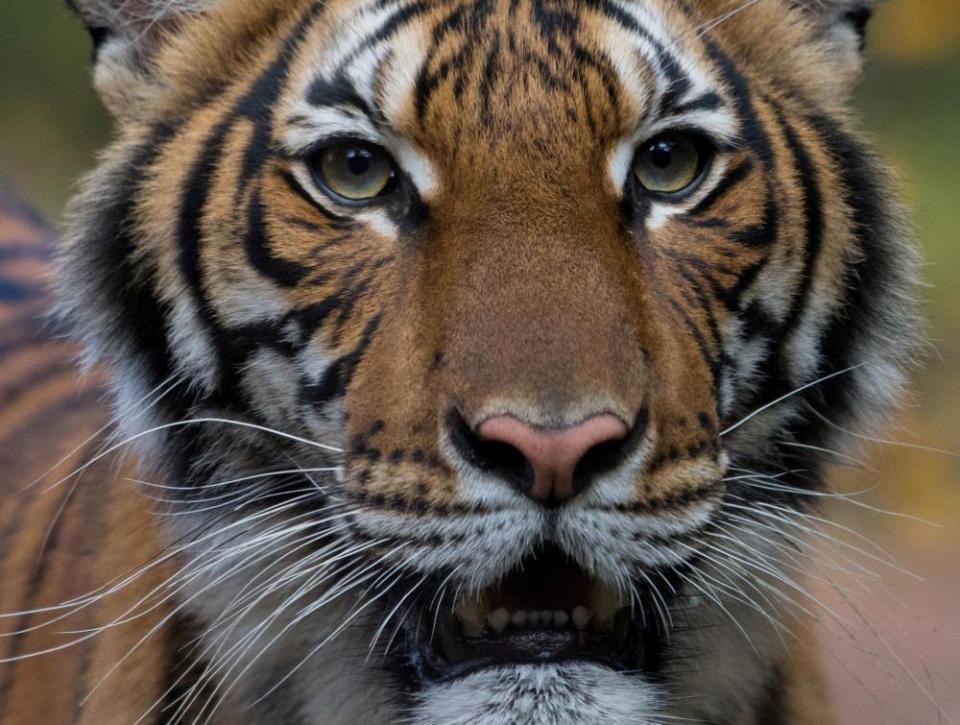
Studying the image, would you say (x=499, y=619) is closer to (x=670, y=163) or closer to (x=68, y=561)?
(x=670, y=163)

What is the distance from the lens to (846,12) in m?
2.15

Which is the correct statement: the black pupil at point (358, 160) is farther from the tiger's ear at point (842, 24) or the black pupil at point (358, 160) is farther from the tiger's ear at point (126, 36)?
the tiger's ear at point (842, 24)

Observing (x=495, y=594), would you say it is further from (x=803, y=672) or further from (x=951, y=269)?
(x=951, y=269)

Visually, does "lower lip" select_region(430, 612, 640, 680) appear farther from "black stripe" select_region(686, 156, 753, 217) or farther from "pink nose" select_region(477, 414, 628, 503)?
"black stripe" select_region(686, 156, 753, 217)

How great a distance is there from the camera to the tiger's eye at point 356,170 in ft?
5.75

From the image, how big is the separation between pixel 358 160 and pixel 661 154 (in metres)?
0.36

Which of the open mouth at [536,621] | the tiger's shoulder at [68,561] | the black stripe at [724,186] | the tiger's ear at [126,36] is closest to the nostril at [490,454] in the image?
the open mouth at [536,621]

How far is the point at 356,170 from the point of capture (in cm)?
177

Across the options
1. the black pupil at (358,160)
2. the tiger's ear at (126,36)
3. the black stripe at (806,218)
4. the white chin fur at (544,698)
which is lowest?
the white chin fur at (544,698)

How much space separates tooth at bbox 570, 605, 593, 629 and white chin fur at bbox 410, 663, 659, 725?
2.1 inches

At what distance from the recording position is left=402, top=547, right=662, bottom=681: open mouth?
161 centimetres

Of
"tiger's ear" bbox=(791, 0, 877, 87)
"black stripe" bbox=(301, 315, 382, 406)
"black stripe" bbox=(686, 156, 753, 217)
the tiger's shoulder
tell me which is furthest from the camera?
"tiger's ear" bbox=(791, 0, 877, 87)

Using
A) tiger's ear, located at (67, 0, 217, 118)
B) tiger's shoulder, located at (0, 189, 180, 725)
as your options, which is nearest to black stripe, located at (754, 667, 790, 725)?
tiger's shoulder, located at (0, 189, 180, 725)

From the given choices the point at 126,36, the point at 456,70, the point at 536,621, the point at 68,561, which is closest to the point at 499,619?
the point at 536,621
